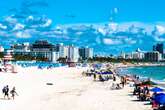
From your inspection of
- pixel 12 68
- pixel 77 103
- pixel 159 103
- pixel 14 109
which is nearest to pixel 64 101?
pixel 77 103

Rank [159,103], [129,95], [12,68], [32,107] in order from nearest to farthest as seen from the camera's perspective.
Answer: [159,103]
[32,107]
[129,95]
[12,68]

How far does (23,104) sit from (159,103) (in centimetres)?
1068

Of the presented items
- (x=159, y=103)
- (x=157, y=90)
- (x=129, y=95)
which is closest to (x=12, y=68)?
(x=129, y=95)

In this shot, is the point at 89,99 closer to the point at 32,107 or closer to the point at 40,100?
the point at 40,100

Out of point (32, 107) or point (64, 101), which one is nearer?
point (32, 107)

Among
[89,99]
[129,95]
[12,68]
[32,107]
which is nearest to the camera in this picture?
[32,107]

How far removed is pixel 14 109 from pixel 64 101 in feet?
23.6

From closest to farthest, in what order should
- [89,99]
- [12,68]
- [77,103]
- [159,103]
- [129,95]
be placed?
[159,103] → [77,103] → [89,99] → [129,95] → [12,68]

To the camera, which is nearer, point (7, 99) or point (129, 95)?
point (7, 99)

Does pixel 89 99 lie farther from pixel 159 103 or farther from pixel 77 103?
pixel 159 103

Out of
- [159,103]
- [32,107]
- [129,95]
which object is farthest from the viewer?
[129,95]

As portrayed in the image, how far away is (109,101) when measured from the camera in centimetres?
3688

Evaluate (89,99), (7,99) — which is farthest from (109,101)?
(7,99)

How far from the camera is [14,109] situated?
101 feet
